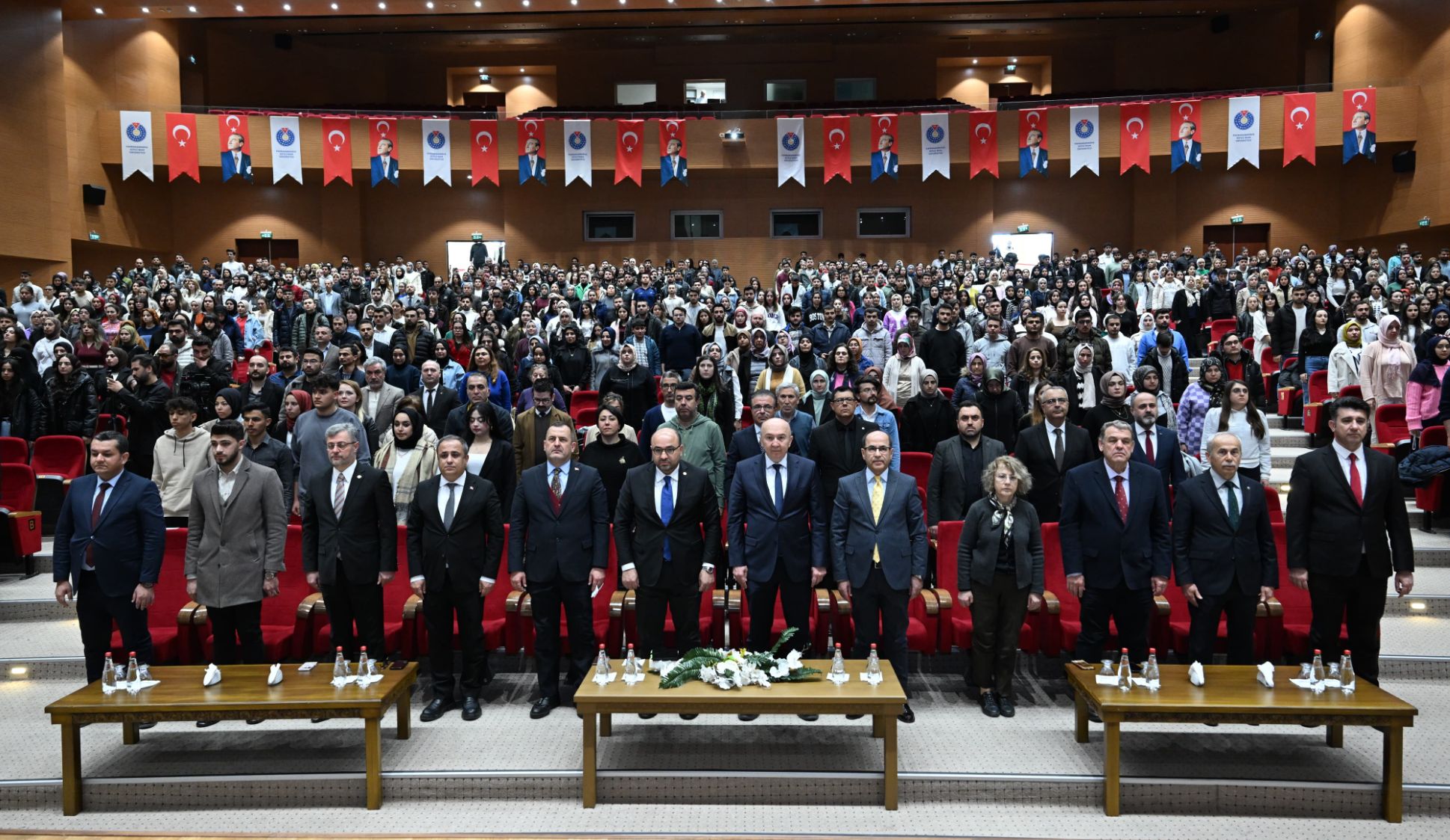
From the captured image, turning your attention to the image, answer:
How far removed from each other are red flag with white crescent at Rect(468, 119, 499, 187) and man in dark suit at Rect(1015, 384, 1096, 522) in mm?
15640

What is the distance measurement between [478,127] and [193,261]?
710 centimetres

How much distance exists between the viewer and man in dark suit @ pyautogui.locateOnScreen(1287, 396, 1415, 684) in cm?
433

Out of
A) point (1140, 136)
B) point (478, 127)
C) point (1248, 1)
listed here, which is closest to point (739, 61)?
point (478, 127)

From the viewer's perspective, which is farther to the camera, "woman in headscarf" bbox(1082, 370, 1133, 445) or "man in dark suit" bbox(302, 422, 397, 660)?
"woman in headscarf" bbox(1082, 370, 1133, 445)

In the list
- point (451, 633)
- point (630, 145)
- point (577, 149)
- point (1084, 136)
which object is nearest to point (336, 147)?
point (577, 149)

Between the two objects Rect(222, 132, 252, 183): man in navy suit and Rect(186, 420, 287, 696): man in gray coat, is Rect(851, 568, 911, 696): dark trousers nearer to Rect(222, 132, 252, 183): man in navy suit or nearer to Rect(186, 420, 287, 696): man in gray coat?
Rect(186, 420, 287, 696): man in gray coat

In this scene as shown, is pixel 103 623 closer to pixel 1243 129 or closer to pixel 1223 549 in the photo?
pixel 1223 549

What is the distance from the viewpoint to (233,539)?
4633mm

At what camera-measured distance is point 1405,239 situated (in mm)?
18781

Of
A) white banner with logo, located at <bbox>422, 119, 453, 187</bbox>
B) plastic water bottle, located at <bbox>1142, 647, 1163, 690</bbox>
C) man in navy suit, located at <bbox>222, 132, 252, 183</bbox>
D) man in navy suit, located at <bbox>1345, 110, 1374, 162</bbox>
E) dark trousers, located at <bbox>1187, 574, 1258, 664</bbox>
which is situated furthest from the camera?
white banner with logo, located at <bbox>422, 119, 453, 187</bbox>

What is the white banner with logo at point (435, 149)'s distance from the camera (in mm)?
18797

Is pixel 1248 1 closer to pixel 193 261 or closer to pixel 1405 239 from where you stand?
pixel 1405 239

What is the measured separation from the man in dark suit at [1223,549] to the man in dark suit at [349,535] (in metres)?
3.65

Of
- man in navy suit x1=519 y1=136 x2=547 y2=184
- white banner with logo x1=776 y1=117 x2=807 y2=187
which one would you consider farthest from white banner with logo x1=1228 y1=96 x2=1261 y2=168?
man in navy suit x1=519 y1=136 x2=547 y2=184
